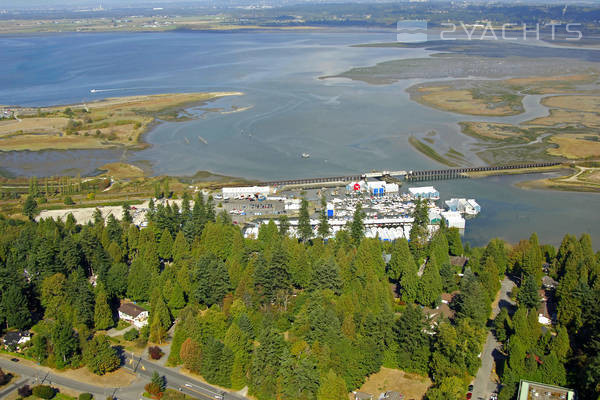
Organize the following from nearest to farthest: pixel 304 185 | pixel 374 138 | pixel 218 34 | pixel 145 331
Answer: pixel 145 331 → pixel 304 185 → pixel 374 138 → pixel 218 34

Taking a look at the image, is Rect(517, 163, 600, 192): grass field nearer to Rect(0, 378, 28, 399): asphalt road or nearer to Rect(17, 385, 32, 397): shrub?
Rect(0, 378, 28, 399): asphalt road

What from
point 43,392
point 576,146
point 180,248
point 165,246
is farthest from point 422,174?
point 43,392

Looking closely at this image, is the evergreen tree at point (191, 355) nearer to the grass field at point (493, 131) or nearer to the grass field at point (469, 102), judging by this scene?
the grass field at point (493, 131)

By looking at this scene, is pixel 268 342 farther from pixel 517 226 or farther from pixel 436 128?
pixel 436 128

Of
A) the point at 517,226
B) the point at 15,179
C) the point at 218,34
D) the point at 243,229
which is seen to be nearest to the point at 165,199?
the point at 243,229

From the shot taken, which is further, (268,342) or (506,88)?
(506,88)

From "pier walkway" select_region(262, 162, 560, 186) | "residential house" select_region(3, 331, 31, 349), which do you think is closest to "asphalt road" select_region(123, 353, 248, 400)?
"residential house" select_region(3, 331, 31, 349)

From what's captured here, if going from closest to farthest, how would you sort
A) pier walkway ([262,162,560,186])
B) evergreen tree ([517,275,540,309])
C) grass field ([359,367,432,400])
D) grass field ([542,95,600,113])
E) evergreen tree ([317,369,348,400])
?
evergreen tree ([317,369,348,400]) < grass field ([359,367,432,400]) < evergreen tree ([517,275,540,309]) < pier walkway ([262,162,560,186]) < grass field ([542,95,600,113])

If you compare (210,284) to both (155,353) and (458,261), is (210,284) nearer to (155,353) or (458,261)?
(155,353)
